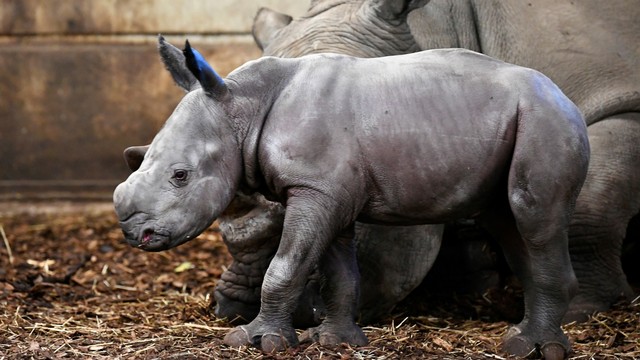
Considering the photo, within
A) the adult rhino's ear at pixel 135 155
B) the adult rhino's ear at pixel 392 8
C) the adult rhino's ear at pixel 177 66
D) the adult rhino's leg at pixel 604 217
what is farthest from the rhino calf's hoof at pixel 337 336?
the adult rhino's ear at pixel 392 8

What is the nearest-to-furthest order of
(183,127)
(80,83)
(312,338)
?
(183,127)
(312,338)
(80,83)

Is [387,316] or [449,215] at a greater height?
[449,215]

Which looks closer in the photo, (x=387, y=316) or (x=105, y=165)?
(x=387, y=316)

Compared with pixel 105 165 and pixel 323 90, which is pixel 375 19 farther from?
pixel 105 165

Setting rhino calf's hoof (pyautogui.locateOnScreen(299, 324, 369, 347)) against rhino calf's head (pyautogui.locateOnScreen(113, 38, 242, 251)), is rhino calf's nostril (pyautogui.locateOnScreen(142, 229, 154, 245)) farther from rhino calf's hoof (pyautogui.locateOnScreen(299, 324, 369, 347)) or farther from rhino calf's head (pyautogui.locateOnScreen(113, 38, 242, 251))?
rhino calf's hoof (pyautogui.locateOnScreen(299, 324, 369, 347))

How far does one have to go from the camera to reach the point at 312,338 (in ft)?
13.3

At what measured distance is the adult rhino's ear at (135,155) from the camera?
4.06 metres

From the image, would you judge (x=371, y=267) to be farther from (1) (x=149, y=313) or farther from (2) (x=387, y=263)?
(1) (x=149, y=313)

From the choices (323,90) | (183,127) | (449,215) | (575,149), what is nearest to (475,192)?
(449,215)

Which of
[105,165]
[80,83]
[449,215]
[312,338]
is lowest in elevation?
[105,165]

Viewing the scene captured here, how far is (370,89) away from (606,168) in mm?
1704

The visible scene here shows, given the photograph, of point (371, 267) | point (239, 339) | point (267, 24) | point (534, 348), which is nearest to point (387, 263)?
point (371, 267)

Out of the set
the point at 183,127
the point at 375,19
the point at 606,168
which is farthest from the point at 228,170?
the point at 606,168

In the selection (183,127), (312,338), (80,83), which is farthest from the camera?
(80,83)
